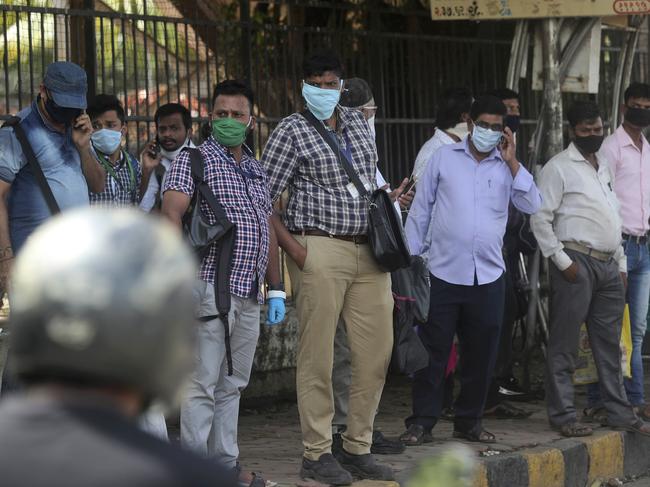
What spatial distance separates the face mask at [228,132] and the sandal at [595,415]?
3229mm

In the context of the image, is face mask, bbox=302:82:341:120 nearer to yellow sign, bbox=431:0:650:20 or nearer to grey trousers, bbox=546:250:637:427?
grey trousers, bbox=546:250:637:427

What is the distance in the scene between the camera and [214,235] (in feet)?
18.4

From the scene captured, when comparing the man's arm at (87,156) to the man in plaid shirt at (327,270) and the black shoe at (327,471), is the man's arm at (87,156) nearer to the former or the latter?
the man in plaid shirt at (327,270)

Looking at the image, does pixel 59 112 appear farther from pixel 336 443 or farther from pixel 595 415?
pixel 595 415

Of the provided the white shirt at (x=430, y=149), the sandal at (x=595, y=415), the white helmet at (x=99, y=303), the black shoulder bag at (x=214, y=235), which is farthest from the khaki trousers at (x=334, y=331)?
the white helmet at (x=99, y=303)

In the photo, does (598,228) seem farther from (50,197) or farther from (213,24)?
(50,197)

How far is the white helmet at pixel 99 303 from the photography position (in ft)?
6.05

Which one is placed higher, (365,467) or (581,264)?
(581,264)

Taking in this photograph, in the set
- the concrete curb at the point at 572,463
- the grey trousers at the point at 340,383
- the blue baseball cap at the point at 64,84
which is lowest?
the concrete curb at the point at 572,463

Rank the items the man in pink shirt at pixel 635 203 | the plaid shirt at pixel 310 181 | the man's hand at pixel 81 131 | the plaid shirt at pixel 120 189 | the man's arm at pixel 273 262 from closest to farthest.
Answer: the man's hand at pixel 81 131 → the man's arm at pixel 273 262 → the plaid shirt at pixel 310 181 → the plaid shirt at pixel 120 189 → the man in pink shirt at pixel 635 203

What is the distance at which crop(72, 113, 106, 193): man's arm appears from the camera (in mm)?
5500

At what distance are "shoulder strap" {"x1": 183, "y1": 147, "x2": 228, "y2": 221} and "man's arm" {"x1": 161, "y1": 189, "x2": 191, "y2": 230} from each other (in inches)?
2.9

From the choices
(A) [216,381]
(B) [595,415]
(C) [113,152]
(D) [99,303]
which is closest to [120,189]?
(C) [113,152]

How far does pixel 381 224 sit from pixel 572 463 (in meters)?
2.03
